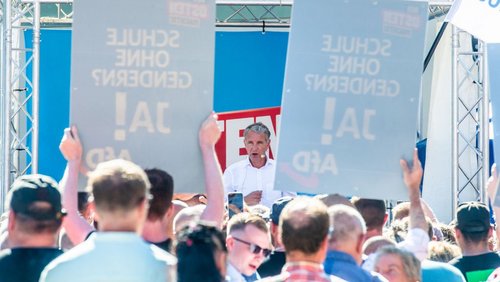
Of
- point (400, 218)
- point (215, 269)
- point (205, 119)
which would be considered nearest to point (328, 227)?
point (215, 269)

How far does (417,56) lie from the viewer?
617 cm

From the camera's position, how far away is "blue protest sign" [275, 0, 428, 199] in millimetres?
5992

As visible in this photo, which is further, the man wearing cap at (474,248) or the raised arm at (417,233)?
the man wearing cap at (474,248)

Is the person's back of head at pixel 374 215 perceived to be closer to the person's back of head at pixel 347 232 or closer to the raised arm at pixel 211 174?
the raised arm at pixel 211 174

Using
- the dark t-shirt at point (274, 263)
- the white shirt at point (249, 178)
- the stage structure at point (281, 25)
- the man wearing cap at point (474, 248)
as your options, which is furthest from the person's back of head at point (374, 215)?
the stage structure at point (281, 25)

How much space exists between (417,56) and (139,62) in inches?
61.1

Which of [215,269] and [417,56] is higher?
[417,56]

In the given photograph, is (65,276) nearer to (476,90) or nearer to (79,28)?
(79,28)

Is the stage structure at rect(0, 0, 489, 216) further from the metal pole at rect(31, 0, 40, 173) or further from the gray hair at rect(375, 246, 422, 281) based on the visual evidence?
the gray hair at rect(375, 246, 422, 281)

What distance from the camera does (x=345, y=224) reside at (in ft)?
16.3

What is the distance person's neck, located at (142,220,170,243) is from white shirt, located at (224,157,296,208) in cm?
523

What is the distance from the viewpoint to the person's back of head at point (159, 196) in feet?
16.0

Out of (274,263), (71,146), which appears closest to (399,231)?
(274,263)

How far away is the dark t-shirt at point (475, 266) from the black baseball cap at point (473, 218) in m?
0.17
